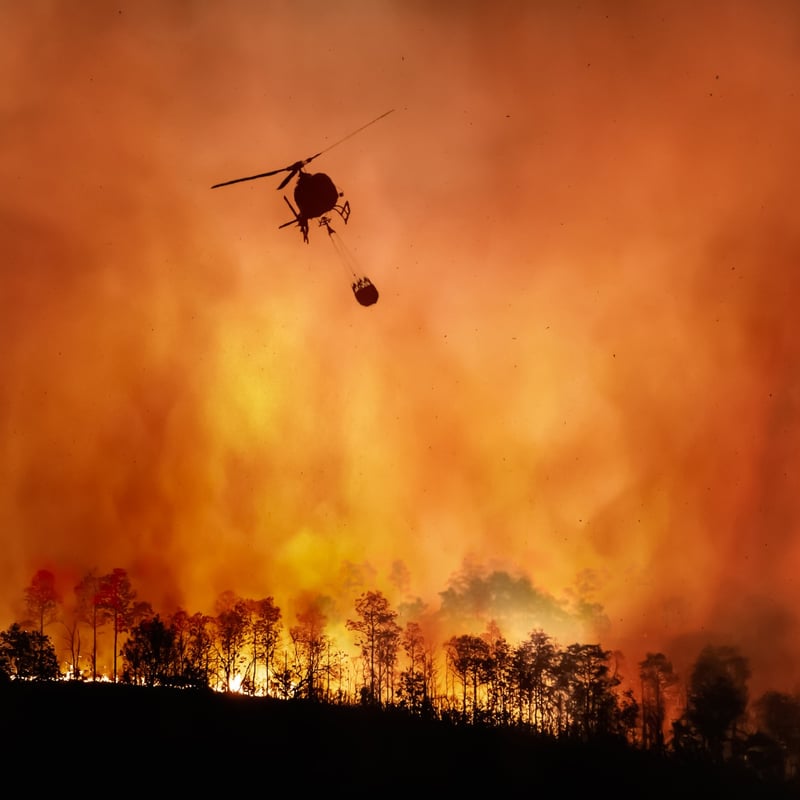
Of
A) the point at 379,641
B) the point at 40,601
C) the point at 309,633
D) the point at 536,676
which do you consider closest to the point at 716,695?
the point at 536,676

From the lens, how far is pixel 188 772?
19.5 meters

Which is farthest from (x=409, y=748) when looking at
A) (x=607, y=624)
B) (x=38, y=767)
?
(x=607, y=624)

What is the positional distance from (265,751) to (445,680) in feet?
252

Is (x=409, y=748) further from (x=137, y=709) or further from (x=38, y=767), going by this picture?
(x=38, y=767)

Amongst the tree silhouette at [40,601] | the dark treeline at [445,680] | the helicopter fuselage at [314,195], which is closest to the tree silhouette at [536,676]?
the dark treeline at [445,680]

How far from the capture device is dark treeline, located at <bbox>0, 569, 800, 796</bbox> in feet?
105

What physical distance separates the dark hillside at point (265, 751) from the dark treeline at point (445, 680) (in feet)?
1.93

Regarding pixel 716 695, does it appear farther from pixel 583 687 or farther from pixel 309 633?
pixel 309 633

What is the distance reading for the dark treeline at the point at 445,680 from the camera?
105 ft

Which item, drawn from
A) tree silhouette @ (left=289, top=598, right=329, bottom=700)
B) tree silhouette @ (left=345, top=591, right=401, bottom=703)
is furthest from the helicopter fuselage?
tree silhouette @ (left=289, top=598, right=329, bottom=700)

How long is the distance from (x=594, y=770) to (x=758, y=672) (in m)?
99.8

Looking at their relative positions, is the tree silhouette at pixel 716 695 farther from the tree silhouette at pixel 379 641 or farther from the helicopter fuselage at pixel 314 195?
the helicopter fuselage at pixel 314 195

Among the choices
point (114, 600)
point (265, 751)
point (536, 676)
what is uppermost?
point (114, 600)

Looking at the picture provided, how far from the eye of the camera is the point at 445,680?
9425cm
